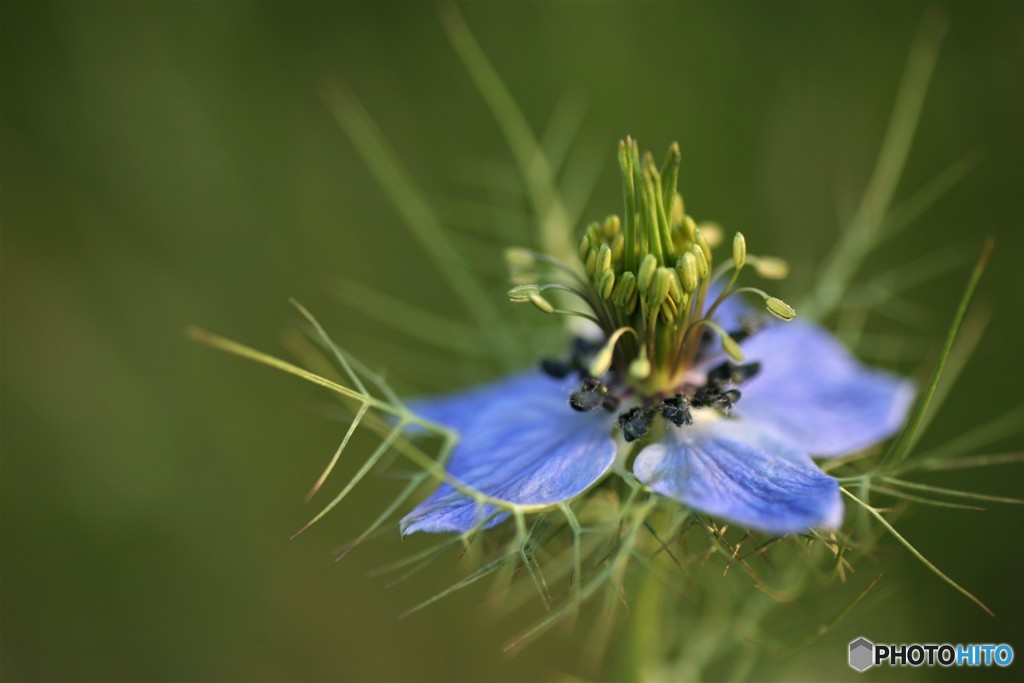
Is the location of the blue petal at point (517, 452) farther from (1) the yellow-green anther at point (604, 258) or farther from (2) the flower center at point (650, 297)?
(1) the yellow-green anther at point (604, 258)

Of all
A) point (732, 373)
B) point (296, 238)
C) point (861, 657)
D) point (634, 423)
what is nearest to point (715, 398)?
point (732, 373)

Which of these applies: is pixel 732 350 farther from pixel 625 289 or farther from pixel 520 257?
pixel 520 257

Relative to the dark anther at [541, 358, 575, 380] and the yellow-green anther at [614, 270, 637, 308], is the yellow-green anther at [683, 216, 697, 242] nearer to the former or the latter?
the yellow-green anther at [614, 270, 637, 308]

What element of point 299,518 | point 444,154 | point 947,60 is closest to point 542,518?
point 299,518

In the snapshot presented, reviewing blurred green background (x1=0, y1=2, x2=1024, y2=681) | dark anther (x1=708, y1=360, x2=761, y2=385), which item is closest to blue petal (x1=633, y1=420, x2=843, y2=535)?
dark anther (x1=708, y1=360, x2=761, y2=385)

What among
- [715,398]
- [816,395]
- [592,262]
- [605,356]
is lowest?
[605,356]

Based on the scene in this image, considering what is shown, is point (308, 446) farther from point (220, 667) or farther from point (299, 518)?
point (220, 667)

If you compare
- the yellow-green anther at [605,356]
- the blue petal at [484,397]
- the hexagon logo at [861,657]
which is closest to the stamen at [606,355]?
the yellow-green anther at [605,356]
